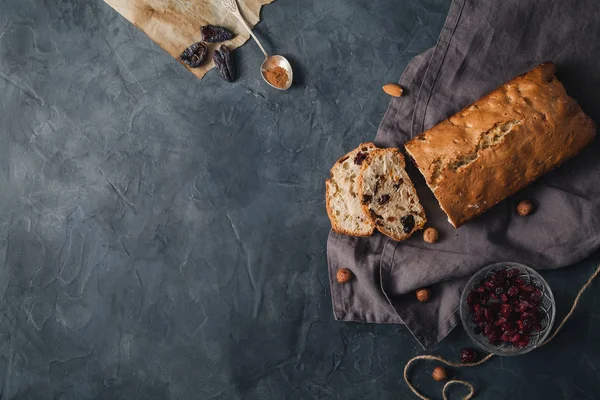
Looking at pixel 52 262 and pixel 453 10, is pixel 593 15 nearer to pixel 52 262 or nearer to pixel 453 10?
pixel 453 10

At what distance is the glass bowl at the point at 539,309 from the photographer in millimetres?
3289

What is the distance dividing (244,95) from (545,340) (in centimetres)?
235

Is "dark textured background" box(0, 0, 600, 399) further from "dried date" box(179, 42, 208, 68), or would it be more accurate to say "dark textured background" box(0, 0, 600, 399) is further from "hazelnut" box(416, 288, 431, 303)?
"hazelnut" box(416, 288, 431, 303)

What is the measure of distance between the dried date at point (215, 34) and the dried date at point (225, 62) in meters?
0.06

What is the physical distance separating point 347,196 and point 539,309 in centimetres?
126

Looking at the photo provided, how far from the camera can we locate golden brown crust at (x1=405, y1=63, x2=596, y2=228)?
3.16 metres

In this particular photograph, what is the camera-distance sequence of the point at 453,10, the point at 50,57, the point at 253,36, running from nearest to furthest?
the point at 453,10, the point at 253,36, the point at 50,57

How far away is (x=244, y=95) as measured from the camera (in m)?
3.76

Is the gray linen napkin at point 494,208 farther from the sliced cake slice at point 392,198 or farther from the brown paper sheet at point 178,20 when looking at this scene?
the brown paper sheet at point 178,20

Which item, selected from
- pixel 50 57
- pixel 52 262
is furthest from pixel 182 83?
pixel 52 262

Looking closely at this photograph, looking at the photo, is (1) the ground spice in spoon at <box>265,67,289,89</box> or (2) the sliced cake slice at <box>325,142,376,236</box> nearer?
(2) the sliced cake slice at <box>325,142,376,236</box>

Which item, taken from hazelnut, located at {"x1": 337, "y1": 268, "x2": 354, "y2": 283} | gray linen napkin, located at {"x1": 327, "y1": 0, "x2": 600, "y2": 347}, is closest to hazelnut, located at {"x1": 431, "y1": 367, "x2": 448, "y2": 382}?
gray linen napkin, located at {"x1": 327, "y1": 0, "x2": 600, "y2": 347}

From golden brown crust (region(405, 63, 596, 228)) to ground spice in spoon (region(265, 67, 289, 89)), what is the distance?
93 centimetres

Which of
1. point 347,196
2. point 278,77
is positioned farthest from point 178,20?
point 347,196
